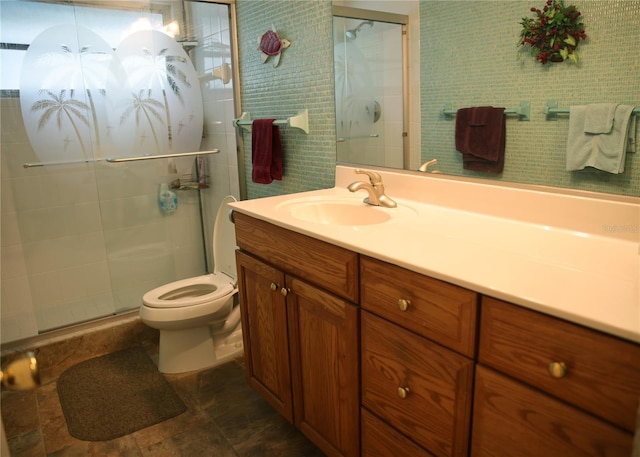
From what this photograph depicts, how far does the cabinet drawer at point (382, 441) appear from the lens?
1209mm

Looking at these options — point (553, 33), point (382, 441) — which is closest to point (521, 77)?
point (553, 33)

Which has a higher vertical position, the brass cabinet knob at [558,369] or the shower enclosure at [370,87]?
the shower enclosure at [370,87]

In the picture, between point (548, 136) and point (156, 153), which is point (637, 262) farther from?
point (156, 153)

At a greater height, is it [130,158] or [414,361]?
[130,158]

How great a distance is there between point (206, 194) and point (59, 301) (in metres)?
0.97

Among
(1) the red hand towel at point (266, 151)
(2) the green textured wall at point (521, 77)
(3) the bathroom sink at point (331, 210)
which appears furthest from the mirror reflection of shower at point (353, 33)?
(3) the bathroom sink at point (331, 210)

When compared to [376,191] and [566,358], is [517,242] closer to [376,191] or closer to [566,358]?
[566,358]

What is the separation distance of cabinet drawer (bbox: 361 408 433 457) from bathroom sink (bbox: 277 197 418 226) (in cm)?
64

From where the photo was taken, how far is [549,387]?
874 mm

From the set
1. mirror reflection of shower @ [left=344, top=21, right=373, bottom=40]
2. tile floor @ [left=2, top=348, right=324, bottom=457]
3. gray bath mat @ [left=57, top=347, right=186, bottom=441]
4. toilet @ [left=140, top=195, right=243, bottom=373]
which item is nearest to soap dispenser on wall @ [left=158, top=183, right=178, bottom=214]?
toilet @ [left=140, top=195, right=243, bottom=373]

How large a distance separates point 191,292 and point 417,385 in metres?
1.62

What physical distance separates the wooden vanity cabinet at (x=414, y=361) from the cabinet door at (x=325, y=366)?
0.05 meters

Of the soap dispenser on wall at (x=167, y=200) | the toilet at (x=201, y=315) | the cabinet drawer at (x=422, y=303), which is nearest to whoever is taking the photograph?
the cabinet drawer at (x=422, y=303)

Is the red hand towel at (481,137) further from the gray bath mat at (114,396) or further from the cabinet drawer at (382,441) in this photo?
the gray bath mat at (114,396)
